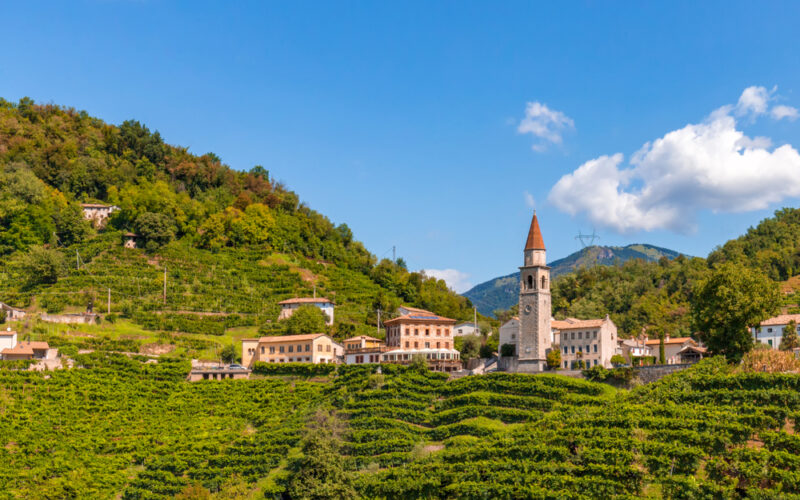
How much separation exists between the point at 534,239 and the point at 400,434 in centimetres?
2067

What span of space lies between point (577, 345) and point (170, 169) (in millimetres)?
70884

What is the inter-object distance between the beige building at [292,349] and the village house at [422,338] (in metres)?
5.22

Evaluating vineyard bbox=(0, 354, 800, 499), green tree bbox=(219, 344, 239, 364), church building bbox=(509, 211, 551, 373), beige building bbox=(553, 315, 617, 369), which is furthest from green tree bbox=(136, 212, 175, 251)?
beige building bbox=(553, 315, 617, 369)

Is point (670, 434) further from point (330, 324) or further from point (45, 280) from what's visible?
point (45, 280)

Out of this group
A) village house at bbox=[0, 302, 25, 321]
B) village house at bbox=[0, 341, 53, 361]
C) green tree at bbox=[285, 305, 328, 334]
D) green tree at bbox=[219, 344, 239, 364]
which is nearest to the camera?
village house at bbox=[0, 341, 53, 361]

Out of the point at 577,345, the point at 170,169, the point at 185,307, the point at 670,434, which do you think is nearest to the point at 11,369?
the point at 185,307

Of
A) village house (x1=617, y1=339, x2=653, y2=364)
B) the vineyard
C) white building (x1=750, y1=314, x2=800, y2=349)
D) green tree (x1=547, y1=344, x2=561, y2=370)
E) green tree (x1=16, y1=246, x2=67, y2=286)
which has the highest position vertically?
green tree (x1=16, y1=246, x2=67, y2=286)

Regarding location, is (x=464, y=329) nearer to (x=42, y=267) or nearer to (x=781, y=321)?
(x=781, y=321)

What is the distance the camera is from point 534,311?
197 ft

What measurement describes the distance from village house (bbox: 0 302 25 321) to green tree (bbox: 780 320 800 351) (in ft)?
207

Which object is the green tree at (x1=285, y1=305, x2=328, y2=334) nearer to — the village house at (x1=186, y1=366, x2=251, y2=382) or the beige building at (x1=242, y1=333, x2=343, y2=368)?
the beige building at (x1=242, y1=333, x2=343, y2=368)

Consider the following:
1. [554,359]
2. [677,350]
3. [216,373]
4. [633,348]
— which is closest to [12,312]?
[216,373]

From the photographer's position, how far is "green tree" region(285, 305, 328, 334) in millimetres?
72625

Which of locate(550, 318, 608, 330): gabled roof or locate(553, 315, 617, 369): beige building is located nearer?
locate(553, 315, 617, 369): beige building
